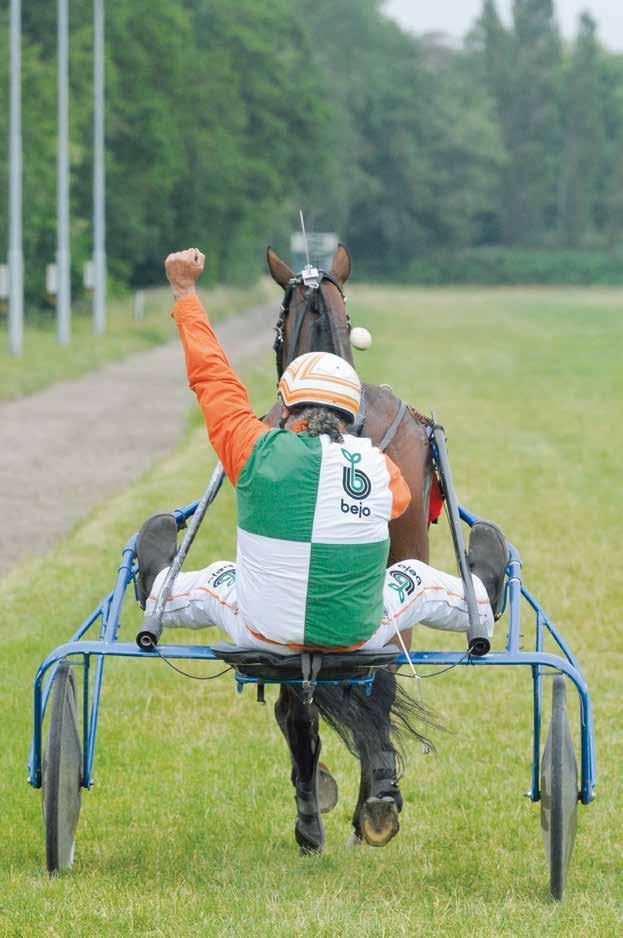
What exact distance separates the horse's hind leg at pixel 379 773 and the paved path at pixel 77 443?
6.49 meters

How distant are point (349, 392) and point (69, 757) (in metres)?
1.48

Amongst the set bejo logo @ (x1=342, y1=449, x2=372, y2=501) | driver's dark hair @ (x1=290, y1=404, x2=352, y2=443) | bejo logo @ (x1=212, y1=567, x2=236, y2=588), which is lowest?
bejo logo @ (x1=212, y1=567, x2=236, y2=588)

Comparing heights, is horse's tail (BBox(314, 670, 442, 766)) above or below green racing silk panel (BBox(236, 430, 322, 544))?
below

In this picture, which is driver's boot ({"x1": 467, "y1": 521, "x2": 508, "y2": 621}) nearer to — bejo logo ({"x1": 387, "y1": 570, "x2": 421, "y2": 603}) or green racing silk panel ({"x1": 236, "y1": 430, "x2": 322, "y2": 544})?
bejo logo ({"x1": 387, "y1": 570, "x2": 421, "y2": 603})

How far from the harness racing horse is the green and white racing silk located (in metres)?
0.45

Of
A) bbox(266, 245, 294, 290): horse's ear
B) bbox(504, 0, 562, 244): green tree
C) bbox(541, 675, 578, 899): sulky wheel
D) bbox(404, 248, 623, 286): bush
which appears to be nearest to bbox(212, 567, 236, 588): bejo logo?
bbox(541, 675, 578, 899): sulky wheel

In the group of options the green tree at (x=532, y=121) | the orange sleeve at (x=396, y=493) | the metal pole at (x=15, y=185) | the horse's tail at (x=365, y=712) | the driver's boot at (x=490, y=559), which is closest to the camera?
the orange sleeve at (x=396, y=493)

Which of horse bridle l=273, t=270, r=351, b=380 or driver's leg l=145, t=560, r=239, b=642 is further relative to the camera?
horse bridle l=273, t=270, r=351, b=380

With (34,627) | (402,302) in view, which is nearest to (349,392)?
(34,627)

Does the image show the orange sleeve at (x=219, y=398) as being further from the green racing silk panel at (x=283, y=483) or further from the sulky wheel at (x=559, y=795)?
the sulky wheel at (x=559, y=795)

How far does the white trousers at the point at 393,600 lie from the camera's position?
5359 mm

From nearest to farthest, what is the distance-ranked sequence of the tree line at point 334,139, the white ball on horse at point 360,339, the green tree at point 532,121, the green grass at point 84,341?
the white ball on horse at point 360,339 < the green grass at point 84,341 < the tree line at point 334,139 < the green tree at point 532,121

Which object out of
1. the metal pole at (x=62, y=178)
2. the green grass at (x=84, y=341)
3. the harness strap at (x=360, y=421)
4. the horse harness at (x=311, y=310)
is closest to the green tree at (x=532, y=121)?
the green grass at (x=84, y=341)

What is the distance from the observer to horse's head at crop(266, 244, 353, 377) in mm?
6328
